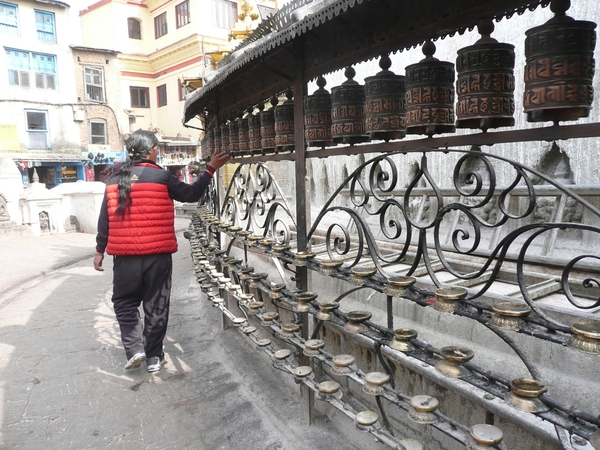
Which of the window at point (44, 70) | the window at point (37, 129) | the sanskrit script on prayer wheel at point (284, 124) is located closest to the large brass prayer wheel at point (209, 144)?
the sanskrit script on prayer wheel at point (284, 124)

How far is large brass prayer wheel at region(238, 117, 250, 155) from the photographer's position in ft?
12.8

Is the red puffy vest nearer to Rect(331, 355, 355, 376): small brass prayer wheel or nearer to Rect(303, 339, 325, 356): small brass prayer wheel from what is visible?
Rect(303, 339, 325, 356): small brass prayer wheel

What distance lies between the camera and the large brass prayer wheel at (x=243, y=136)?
3908 millimetres

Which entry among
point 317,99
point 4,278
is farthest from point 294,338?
point 4,278

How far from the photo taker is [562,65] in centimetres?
152

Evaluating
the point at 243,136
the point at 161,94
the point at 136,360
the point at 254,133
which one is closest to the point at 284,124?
the point at 254,133

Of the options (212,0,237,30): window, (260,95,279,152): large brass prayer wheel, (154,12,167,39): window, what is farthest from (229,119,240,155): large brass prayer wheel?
(154,12,167,39): window

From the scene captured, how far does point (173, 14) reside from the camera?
26672 mm

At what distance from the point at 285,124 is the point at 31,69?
24.0 meters

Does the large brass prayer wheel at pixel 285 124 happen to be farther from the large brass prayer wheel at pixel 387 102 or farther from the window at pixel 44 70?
the window at pixel 44 70

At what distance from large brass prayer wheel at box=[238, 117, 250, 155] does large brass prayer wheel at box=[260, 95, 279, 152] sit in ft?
1.30

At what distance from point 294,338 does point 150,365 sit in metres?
1.58

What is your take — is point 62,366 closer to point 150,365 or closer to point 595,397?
point 150,365

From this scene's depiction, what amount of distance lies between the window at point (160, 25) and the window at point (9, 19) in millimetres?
8227
